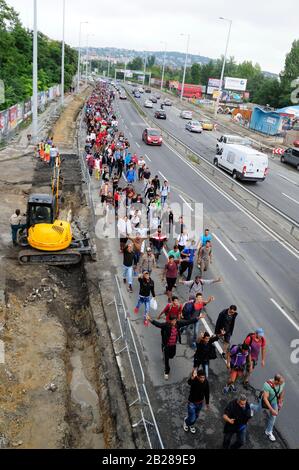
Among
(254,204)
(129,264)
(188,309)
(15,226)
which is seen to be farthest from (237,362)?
(254,204)

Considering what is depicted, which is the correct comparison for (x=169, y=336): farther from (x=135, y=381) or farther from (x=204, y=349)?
(x=135, y=381)

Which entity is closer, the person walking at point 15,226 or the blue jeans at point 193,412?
the blue jeans at point 193,412

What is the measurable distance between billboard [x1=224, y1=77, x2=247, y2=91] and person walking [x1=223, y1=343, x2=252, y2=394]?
341ft

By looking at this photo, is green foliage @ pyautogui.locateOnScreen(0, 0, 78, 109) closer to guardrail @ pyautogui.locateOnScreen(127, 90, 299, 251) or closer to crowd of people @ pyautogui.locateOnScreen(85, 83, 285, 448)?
guardrail @ pyautogui.locateOnScreen(127, 90, 299, 251)

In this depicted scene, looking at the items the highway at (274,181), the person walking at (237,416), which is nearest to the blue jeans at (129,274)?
the person walking at (237,416)

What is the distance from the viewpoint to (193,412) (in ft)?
26.5

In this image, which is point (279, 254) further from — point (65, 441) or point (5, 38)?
point (5, 38)

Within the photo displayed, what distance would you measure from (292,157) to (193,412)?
3383 centimetres

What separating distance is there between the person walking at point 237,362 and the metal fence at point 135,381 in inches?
72.4

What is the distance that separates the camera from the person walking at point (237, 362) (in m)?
9.13

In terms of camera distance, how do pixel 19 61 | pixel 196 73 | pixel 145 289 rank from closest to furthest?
1. pixel 145 289
2. pixel 19 61
3. pixel 196 73

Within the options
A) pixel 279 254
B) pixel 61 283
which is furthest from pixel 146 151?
pixel 61 283

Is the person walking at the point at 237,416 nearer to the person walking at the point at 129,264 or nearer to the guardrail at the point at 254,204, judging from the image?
the person walking at the point at 129,264

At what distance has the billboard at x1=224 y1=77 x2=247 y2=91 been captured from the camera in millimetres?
104375
